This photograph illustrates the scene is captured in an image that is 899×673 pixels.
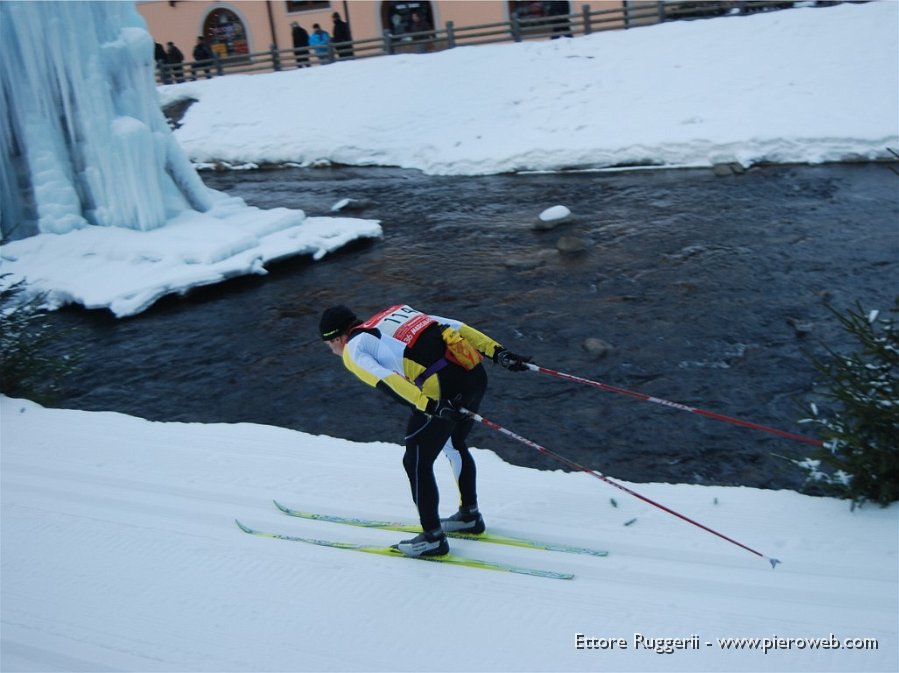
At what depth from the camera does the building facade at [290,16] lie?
96.3 ft

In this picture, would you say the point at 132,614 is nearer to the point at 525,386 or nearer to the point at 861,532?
the point at 861,532

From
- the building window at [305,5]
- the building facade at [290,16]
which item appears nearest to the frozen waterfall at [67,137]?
the building facade at [290,16]

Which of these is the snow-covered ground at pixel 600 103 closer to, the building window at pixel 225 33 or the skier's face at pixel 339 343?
the building window at pixel 225 33

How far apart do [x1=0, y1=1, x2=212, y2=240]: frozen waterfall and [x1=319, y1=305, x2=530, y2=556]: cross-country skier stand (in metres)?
11.6

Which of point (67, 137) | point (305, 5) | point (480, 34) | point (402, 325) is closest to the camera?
point (402, 325)

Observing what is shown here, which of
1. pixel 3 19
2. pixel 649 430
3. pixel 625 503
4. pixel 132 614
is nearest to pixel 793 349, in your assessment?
pixel 649 430

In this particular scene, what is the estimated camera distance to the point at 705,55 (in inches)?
917

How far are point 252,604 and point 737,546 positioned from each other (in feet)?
10.2

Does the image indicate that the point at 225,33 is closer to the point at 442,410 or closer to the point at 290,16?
the point at 290,16

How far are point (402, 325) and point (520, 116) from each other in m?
18.5

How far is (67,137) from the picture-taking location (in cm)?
1652

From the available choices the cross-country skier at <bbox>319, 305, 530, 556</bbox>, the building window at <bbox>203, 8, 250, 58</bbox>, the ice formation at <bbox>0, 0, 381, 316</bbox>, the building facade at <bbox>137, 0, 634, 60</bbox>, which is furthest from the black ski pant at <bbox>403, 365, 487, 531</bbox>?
the building window at <bbox>203, 8, 250, 58</bbox>

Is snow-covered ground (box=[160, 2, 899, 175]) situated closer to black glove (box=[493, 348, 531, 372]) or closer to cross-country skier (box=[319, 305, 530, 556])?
black glove (box=[493, 348, 531, 372])

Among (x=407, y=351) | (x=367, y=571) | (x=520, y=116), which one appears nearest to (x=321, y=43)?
(x=520, y=116)
